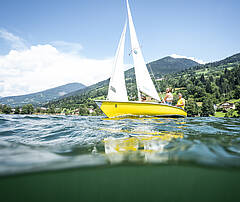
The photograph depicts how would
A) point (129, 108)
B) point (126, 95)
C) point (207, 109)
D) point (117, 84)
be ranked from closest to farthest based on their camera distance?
1. point (129, 108)
2. point (117, 84)
3. point (126, 95)
4. point (207, 109)

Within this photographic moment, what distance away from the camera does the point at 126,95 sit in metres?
12.3

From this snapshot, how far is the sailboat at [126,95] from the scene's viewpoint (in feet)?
37.0

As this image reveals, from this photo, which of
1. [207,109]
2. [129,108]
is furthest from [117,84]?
[207,109]

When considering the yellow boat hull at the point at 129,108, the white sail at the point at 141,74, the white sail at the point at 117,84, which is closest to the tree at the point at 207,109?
the white sail at the point at 141,74

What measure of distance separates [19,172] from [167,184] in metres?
1.99

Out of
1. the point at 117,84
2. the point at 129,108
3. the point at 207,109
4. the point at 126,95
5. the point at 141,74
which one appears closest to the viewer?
the point at 129,108

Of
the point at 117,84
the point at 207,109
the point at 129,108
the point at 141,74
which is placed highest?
the point at 141,74

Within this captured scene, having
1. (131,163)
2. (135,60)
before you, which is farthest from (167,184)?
(135,60)

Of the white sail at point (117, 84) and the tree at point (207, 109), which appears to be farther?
the tree at point (207, 109)

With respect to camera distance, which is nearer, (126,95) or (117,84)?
(117,84)

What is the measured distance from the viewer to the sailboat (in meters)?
11.3

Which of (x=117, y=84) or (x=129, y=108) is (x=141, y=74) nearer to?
(x=117, y=84)

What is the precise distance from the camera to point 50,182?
192 centimetres

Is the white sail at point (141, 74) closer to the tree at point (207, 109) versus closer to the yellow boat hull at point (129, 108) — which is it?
the yellow boat hull at point (129, 108)
